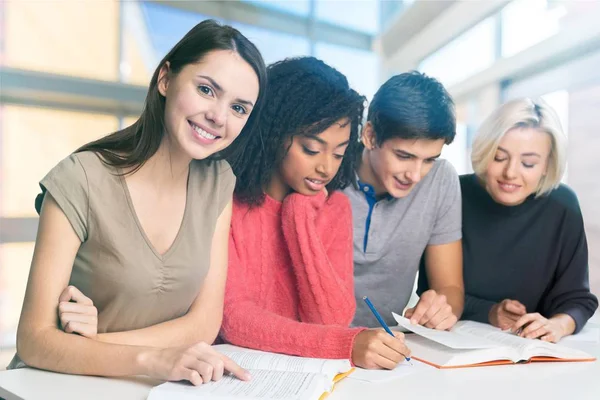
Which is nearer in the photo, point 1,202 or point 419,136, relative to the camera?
point 419,136

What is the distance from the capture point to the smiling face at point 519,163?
145 cm

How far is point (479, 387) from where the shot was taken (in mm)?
908

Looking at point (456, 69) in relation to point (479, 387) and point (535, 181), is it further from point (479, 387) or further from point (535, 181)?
point (479, 387)

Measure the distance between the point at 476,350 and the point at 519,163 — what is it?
23.2 inches

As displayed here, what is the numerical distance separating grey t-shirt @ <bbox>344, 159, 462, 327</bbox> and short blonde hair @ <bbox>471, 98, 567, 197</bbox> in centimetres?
11

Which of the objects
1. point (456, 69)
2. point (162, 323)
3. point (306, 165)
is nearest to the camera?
point (162, 323)

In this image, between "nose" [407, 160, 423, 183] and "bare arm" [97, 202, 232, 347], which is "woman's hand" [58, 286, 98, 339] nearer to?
"bare arm" [97, 202, 232, 347]

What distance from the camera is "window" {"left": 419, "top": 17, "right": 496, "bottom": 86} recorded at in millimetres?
1822

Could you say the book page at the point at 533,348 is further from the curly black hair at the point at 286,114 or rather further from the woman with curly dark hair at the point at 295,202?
the curly black hair at the point at 286,114

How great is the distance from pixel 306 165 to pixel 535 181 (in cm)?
61

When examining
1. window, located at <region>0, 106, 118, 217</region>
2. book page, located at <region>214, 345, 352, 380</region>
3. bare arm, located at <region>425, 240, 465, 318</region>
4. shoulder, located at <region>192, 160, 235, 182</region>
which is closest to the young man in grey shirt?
bare arm, located at <region>425, 240, 465, 318</region>

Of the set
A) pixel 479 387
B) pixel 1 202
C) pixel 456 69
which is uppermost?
pixel 456 69

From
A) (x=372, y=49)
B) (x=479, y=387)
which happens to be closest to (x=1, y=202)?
(x=372, y=49)

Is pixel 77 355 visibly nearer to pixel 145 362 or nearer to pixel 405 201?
pixel 145 362
